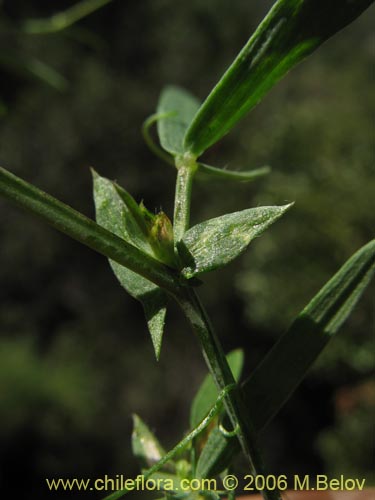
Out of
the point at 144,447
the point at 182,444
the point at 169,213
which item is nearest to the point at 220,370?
the point at 182,444

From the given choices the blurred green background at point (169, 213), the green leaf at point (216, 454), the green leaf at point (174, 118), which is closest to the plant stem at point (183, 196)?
the green leaf at point (174, 118)

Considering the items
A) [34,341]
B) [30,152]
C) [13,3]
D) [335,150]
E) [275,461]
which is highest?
[335,150]

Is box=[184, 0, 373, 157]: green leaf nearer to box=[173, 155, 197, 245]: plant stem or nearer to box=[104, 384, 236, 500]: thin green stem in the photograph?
box=[173, 155, 197, 245]: plant stem

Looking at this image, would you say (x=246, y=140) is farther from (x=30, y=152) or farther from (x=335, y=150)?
(x=30, y=152)

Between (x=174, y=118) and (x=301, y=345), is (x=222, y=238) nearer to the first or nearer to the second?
(x=301, y=345)

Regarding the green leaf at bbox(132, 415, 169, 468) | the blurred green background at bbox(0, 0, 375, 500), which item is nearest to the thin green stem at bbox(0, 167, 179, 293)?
the green leaf at bbox(132, 415, 169, 468)

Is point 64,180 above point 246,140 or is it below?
below

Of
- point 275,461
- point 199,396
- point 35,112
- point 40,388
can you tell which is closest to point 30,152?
point 35,112
